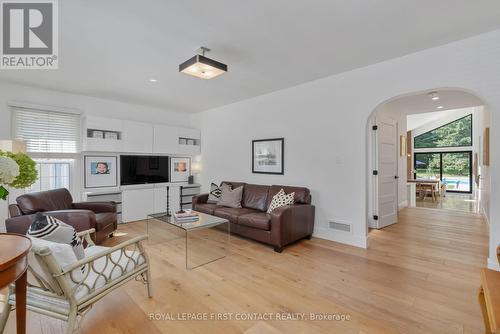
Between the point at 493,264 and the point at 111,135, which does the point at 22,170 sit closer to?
the point at 111,135

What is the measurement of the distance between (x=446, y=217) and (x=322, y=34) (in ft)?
16.9

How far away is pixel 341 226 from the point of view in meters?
3.58

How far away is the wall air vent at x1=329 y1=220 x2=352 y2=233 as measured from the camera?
11.5 feet

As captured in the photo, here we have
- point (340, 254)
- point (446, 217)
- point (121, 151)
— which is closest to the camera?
point (340, 254)

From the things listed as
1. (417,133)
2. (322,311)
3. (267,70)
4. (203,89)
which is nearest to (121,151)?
(203,89)

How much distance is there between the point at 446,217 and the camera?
5137 mm

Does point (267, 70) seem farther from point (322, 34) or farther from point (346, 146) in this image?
point (346, 146)

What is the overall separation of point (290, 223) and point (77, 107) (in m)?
4.65

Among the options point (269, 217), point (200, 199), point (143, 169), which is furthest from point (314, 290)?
point (143, 169)

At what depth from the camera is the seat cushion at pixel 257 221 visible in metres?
3.32

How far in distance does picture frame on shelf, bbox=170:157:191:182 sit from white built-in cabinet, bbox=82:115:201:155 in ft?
0.72

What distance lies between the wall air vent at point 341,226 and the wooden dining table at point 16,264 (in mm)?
3531

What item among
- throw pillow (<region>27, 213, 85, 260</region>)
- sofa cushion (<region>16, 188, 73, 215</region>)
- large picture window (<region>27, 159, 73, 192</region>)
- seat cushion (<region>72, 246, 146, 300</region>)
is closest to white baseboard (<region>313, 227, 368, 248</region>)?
seat cushion (<region>72, 246, 146, 300</region>)

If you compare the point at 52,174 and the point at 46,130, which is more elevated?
the point at 46,130
